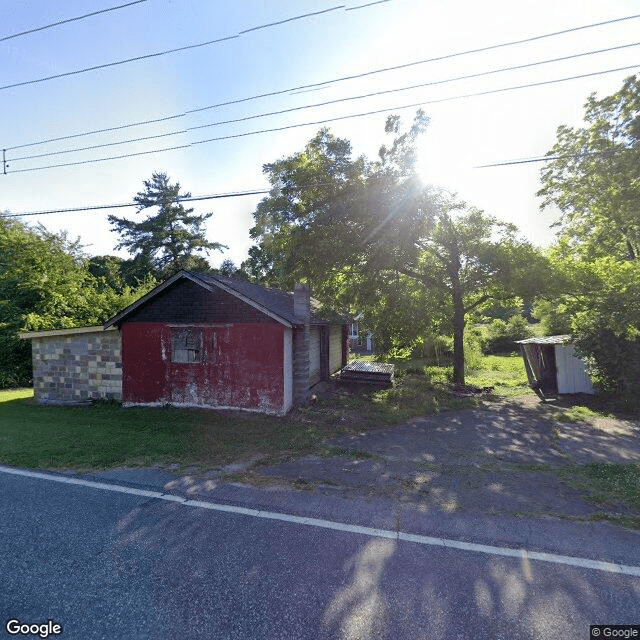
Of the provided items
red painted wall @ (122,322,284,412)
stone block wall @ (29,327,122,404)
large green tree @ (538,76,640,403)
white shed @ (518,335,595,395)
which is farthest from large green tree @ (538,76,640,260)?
stone block wall @ (29,327,122,404)

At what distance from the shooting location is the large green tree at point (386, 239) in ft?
44.5

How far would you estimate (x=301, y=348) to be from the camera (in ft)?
41.3

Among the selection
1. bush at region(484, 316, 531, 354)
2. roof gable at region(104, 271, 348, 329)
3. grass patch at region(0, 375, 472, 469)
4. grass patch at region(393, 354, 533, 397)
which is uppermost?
roof gable at region(104, 271, 348, 329)

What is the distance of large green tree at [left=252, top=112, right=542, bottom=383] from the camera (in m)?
13.6

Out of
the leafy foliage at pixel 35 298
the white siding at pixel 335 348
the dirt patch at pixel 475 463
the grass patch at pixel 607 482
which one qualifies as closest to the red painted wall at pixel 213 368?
the dirt patch at pixel 475 463

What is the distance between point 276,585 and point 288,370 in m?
8.12

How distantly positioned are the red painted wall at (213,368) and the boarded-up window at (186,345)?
147 mm

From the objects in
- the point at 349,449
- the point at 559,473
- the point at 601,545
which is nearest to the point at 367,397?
the point at 349,449

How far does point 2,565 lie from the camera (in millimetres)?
3922

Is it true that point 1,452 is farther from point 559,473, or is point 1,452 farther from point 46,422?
point 559,473

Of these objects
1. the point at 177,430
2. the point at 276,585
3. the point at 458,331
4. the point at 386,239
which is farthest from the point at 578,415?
the point at 177,430

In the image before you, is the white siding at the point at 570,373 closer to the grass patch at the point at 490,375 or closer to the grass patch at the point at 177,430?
the grass patch at the point at 490,375

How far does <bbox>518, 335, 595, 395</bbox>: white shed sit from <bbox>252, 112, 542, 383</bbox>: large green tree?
255 cm

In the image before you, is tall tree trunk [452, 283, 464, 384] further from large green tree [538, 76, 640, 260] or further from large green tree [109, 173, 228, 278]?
large green tree [109, 173, 228, 278]
